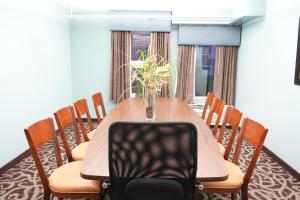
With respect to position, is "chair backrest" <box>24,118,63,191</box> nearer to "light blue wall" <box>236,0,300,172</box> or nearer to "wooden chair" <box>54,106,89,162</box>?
"wooden chair" <box>54,106,89,162</box>

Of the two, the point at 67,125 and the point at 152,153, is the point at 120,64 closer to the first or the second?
the point at 67,125

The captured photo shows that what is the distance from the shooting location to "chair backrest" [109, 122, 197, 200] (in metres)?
1.19

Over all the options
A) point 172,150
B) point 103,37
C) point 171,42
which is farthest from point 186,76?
point 172,150

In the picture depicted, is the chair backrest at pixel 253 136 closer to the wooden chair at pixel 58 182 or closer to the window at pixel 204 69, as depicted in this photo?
the wooden chair at pixel 58 182

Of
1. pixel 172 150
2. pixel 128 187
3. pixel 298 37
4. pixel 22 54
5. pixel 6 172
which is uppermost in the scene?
pixel 298 37

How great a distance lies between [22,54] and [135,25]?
224 centimetres

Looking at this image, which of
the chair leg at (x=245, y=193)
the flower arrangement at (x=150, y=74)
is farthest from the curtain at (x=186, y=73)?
the chair leg at (x=245, y=193)

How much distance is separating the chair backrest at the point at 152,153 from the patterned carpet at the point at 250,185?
1.36m

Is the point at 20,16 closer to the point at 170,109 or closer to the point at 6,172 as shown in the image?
the point at 6,172

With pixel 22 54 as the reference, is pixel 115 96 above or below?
below

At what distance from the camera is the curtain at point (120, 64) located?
491 centimetres

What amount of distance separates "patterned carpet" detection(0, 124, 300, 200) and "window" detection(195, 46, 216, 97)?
2099 millimetres

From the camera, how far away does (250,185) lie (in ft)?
8.84

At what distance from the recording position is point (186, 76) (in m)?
5.03
